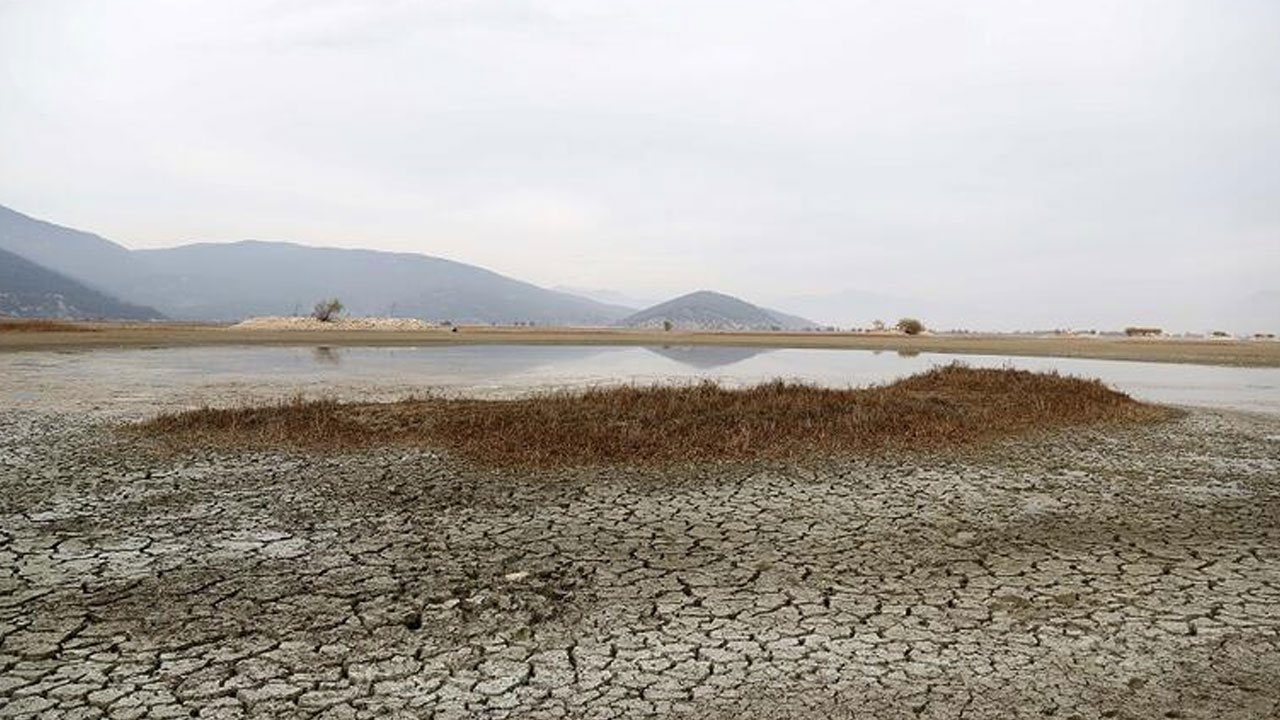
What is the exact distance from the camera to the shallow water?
70.1 ft

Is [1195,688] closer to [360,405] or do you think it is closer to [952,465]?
[952,465]

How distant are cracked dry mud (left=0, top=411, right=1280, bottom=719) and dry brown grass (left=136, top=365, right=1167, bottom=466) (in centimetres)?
167

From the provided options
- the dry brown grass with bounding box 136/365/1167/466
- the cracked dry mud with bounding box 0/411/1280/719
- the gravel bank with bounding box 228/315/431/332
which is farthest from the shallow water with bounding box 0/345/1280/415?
the gravel bank with bounding box 228/315/431/332

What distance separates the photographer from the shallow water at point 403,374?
2138cm

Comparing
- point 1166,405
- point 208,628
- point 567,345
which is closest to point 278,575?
point 208,628

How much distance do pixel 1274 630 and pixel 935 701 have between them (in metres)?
3.32

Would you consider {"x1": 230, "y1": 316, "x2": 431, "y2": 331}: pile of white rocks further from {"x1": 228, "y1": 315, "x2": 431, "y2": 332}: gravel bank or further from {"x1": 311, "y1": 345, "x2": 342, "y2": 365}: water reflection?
{"x1": 311, "y1": 345, "x2": 342, "y2": 365}: water reflection

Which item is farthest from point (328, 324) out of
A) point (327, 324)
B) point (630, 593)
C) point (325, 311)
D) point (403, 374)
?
point (630, 593)

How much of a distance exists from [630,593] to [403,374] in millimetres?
23724

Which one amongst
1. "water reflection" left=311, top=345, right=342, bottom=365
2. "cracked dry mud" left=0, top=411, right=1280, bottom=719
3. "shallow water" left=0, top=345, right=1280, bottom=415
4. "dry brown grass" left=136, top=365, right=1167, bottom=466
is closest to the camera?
"cracked dry mud" left=0, top=411, right=1280, bottom=719

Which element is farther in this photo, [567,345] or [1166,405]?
[567,345]

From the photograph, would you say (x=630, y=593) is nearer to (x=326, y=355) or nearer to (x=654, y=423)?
(x=654, y=423)

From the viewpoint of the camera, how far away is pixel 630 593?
6562 millimetres

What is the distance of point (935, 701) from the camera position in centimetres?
468
